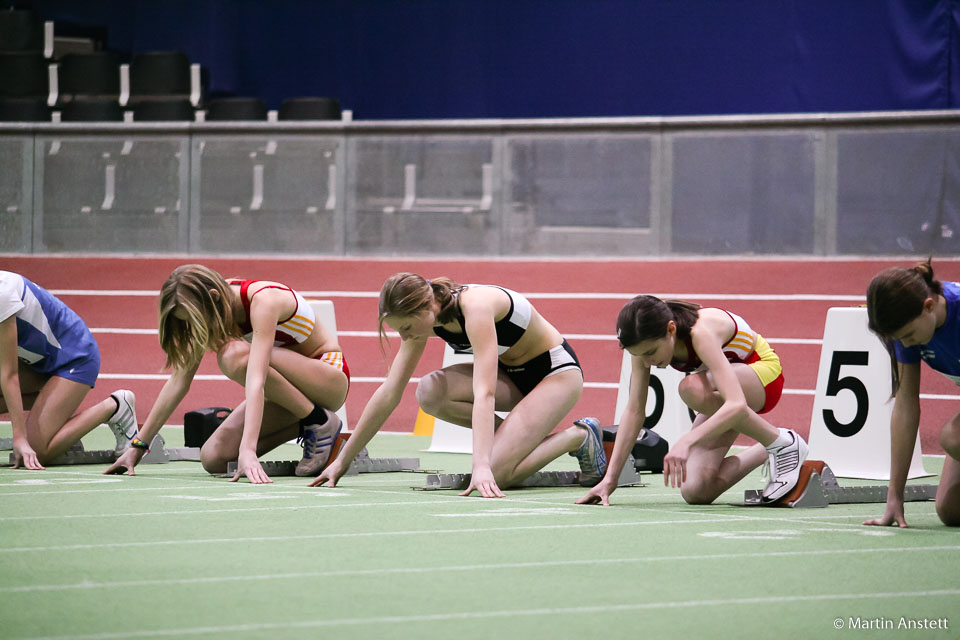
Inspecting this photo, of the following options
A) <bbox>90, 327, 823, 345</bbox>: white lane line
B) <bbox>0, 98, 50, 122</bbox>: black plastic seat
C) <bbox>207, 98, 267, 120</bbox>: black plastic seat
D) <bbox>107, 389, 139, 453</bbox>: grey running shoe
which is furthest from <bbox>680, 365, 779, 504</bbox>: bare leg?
<bbox>0, 98, 50, 122</bbox>: black plastic seat

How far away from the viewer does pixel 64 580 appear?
3.46 meters

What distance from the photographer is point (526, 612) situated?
123 inches

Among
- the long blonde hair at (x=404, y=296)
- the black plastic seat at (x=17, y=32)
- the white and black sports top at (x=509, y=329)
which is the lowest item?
the white and black sports top at (x=509, y=329)

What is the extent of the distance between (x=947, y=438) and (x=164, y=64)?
10.8 metres

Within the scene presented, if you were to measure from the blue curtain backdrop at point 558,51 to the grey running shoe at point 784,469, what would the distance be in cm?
770

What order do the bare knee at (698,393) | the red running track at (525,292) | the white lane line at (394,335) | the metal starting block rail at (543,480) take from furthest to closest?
the red running track at (525,292)
the white lane line at (394,335)
the metal starting block rail at (543,480)
the bare knee at (698,393)

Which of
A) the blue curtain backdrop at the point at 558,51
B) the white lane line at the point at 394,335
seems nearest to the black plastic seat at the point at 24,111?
the blue curtain backdrop at the point at 558,51

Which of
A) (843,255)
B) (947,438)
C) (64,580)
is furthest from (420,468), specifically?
(843,255)

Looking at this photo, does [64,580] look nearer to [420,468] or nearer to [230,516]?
[230,516]

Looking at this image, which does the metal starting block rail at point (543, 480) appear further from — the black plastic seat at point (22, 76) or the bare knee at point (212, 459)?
the black plastic seat at point (22, 76)

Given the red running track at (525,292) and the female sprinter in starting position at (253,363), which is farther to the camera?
the red running track at (525,292)

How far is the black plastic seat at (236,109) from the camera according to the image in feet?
44.0

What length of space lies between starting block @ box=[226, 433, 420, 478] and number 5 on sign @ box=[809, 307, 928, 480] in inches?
90.6

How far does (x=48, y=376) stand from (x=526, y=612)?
4604 mm
